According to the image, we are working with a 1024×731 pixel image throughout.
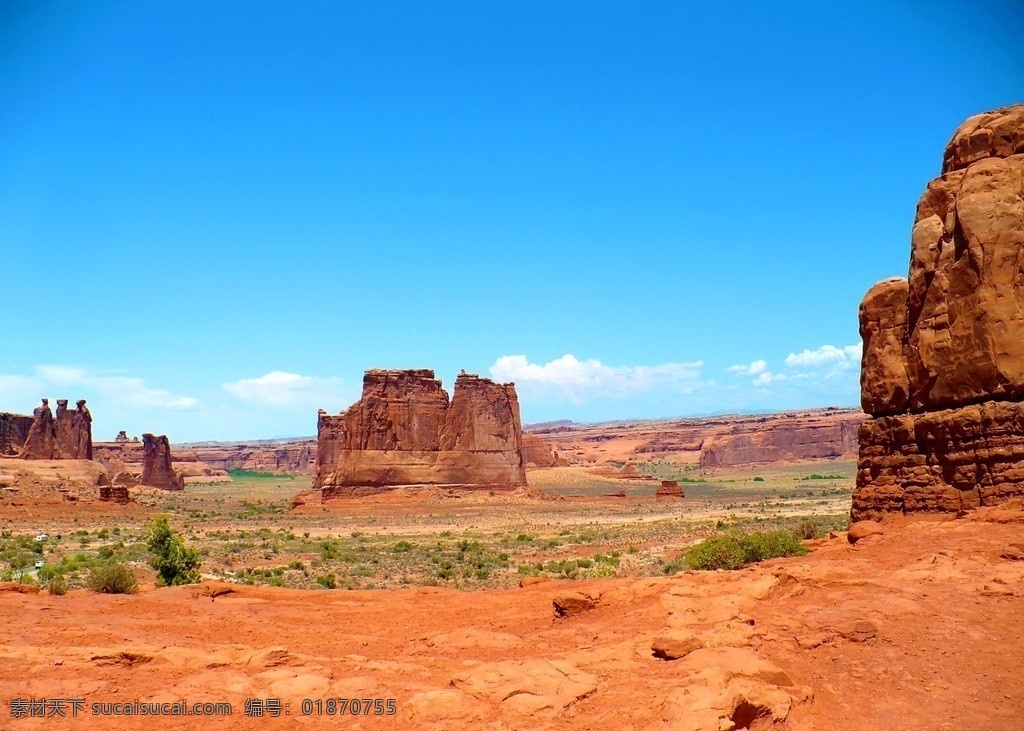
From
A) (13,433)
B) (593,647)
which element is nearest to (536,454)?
(13,433)

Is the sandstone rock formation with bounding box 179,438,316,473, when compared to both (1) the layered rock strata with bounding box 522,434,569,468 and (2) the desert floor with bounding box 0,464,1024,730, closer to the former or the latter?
(1) the layered rock strata with bounding box 522,434,569,468

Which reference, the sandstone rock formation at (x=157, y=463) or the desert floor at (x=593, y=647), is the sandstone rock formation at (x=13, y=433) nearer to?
the sandstone rock formation at (x=157, y=463)

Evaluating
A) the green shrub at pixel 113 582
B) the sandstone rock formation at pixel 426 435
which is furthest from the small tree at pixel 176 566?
the sandstone rock formation at pixel 426 435

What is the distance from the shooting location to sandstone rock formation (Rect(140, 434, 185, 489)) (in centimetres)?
8844

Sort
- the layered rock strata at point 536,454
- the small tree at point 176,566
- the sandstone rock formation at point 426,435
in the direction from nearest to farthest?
the small tree at point 176,566 → the sandstone rock formation at point 426,435 → the layered rock strata at point 536,454

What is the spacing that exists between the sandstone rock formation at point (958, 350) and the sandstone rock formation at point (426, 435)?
4925 cm

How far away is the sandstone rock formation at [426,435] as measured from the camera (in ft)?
198

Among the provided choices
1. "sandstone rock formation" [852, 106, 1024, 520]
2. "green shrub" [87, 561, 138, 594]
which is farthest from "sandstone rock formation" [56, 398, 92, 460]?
"sandstone rock formation" [852, 106, 1024, 520]

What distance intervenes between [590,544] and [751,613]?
864 inches

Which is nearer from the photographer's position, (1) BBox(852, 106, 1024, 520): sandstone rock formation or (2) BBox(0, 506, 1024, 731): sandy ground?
(2) BBox(0, 506, 1024, 731): sandy ground

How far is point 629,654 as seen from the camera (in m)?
7.94

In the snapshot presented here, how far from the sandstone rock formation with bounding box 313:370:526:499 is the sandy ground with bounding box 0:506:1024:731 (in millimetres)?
49377

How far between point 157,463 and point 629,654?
92158mm

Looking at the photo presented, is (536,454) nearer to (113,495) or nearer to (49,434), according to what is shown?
(49,434)
